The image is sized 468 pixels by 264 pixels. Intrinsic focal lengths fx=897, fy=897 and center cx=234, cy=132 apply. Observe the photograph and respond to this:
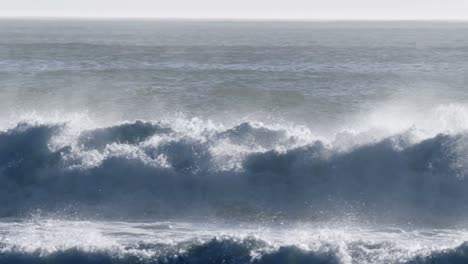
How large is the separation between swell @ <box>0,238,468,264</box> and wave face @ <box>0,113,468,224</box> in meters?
3.81

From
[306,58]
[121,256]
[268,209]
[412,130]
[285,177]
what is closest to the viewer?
[121,256]

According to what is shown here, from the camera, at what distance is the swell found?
1617 centimetres

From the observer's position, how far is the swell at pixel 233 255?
16172 mm

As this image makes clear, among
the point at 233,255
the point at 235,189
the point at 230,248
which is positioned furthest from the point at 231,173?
the point at 233,255

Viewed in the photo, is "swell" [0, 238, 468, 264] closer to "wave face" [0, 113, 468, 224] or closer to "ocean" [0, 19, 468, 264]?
"ocean" [0, 19, 468, 264]

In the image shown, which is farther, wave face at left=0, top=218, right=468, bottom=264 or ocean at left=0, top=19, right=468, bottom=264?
ocean at left=0, top=19, right=468, bottom=264

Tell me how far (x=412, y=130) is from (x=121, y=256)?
10521 mm

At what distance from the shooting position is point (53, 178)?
22969mm

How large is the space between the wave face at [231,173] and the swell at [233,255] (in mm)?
3814

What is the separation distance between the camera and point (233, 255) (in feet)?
53.8

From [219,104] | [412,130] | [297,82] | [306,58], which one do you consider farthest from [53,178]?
[306,58]

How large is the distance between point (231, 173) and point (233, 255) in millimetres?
6381

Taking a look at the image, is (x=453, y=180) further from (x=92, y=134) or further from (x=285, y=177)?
(x=92, y=134)

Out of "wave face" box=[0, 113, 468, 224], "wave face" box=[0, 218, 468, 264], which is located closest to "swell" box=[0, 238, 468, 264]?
"wave face" box=[0, 218, 468, 264]
